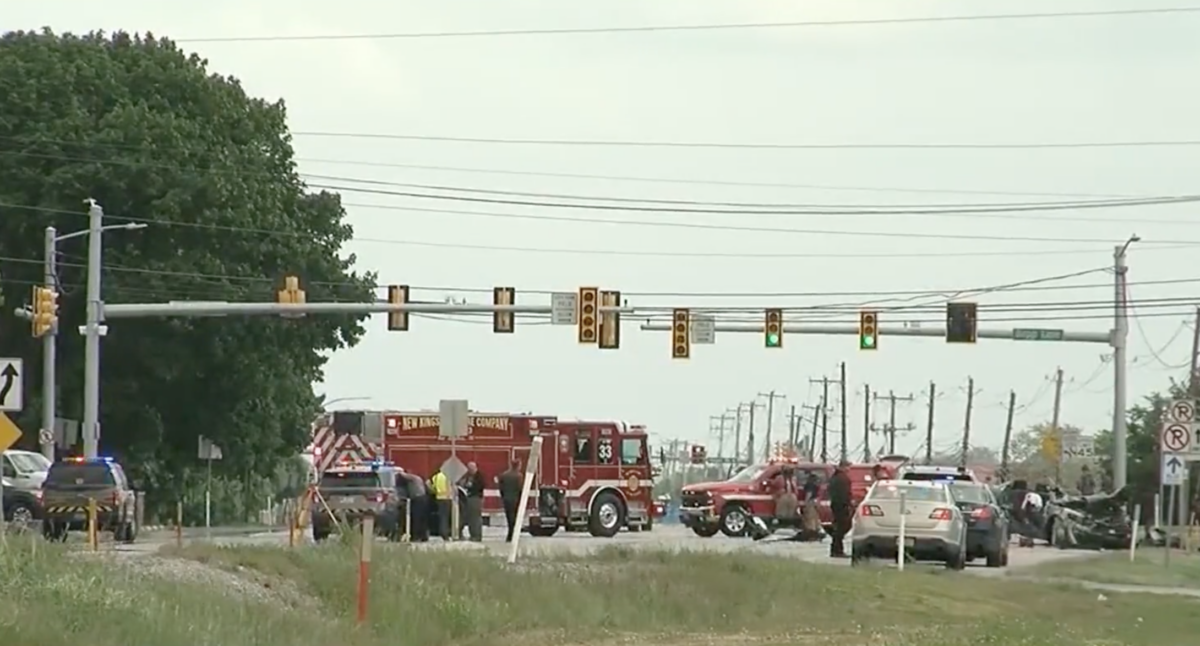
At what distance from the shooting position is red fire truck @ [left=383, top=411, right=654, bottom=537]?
165 feet

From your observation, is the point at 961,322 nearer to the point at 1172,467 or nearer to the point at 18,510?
the point at 1172,467

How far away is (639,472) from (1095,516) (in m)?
10.8

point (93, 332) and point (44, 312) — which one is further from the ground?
point (44, 312)

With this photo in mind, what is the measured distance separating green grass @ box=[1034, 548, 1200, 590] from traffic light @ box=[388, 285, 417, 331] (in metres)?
16.1

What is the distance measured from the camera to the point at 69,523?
4022 centimetres

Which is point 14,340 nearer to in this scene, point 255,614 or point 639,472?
point 639,472

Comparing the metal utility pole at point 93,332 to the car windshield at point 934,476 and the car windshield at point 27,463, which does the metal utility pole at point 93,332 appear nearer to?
the car windshield at point 27,463

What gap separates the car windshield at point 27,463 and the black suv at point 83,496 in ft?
8.48

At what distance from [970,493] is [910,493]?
11.6ft

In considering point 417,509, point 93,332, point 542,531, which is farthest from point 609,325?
point 93,332

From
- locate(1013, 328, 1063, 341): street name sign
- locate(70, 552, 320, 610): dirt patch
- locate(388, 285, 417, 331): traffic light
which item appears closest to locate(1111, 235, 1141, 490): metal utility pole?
locate(1013, 328, 1063, 341): street name sign

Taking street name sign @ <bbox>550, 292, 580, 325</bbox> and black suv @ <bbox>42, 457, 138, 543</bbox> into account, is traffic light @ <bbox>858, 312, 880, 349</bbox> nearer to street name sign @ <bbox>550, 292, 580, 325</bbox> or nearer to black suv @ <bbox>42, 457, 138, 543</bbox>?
street name sign @ <bbox>550, 292, 580, 325</bbox>

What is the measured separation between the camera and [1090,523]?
5075 centimetres

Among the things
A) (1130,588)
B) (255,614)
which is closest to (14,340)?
(1130,588)
